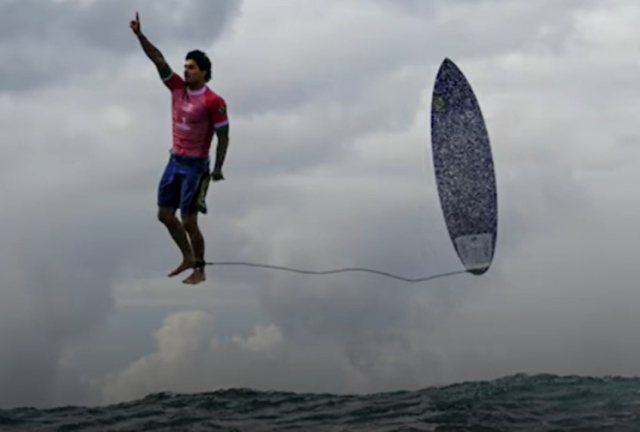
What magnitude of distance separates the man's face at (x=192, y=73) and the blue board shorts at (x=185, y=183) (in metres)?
1.31

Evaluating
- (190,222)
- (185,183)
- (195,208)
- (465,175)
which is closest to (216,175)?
(185,183)

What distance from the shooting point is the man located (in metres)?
15.6

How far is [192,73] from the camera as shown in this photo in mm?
15547

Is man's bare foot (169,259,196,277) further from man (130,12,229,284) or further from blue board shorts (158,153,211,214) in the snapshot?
blue board shorts (158,153,211,214)

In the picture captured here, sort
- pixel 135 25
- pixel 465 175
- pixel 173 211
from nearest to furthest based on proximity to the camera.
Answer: pixel 135 25 < pixel 173 211 < pixel 465 175

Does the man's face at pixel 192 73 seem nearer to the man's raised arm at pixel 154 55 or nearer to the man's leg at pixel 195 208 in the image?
the man's raised arm at pixel 154 55

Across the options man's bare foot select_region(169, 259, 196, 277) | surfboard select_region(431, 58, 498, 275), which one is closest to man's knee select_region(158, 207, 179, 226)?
man's bare foot select_region(169, 259, 196, 277)

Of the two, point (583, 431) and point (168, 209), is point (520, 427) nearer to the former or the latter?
point (583, 431)

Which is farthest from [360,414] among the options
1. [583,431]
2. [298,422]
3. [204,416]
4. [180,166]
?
[180,166]

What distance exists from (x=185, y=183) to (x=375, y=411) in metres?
8.04

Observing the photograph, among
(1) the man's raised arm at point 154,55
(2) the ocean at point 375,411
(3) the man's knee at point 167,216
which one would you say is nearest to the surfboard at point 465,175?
(2) the ocean at point 375,411

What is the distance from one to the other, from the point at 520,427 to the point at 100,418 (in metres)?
9.17

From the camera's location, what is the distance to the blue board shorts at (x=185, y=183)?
15828 millimetres

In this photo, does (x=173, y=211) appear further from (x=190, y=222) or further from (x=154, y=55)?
(x=154, y=55)
